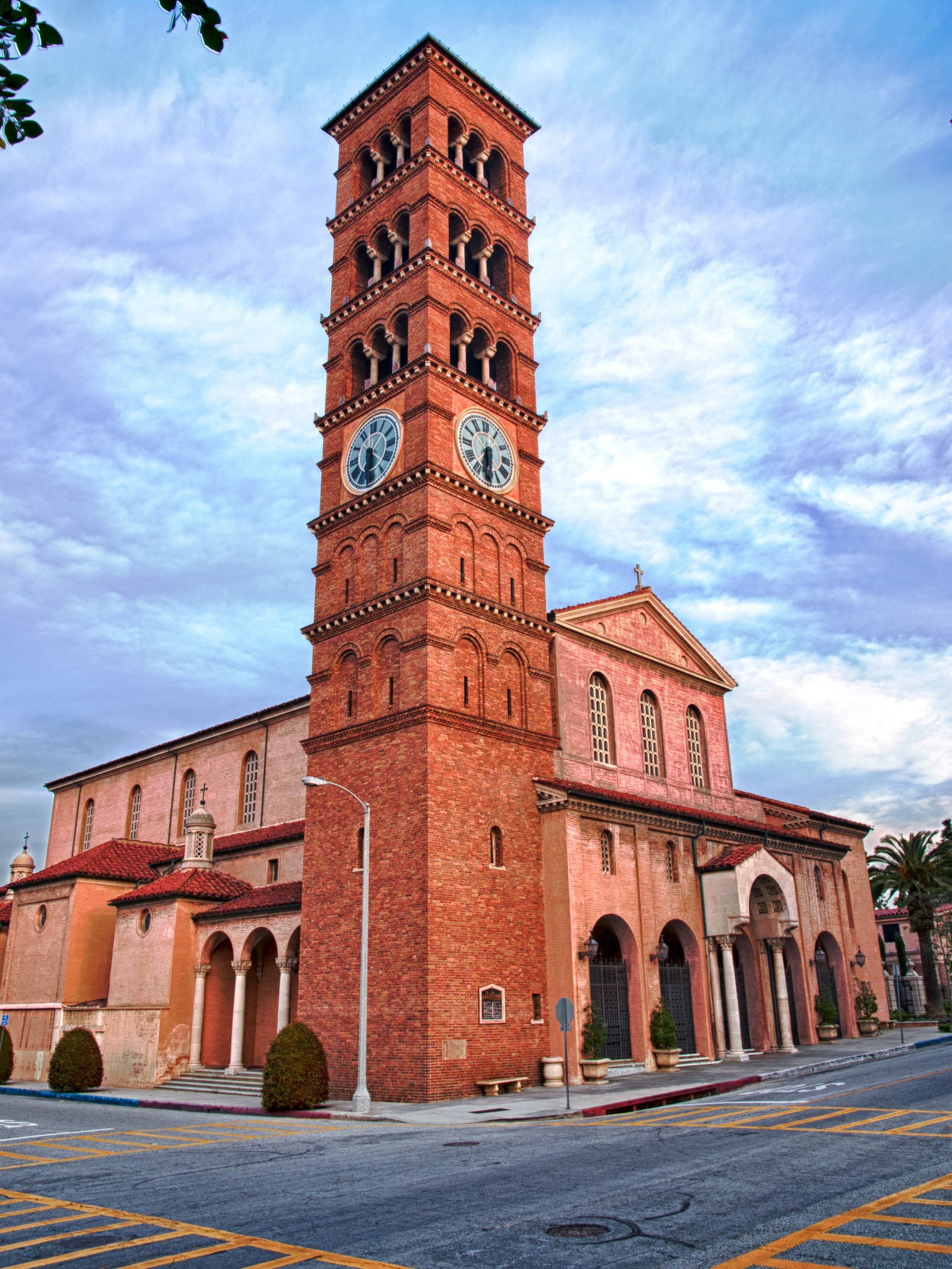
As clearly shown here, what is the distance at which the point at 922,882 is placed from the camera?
51.9 metres

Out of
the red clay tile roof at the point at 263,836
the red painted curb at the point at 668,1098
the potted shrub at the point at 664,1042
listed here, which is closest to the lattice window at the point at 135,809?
the red clay tile roof at the point at 263,836

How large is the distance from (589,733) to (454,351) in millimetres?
13910

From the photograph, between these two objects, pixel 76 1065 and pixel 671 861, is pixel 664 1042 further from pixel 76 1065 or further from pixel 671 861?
pixel 76 1065

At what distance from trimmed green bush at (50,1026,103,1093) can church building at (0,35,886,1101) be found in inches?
53.3

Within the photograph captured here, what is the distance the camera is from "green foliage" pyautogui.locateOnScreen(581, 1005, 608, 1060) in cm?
2591

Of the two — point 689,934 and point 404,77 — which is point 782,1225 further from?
point 404,77

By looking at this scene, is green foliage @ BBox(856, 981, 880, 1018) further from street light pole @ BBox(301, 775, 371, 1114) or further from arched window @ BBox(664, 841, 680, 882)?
street light pole @ BBox(301, 775, 371, 1114)

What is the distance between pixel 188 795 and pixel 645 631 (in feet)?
70.0

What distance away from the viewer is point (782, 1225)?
28.0 feet

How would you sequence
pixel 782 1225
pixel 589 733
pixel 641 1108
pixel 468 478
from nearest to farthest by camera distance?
1. pixel 782 1225
2. pixel 641 1108
3. pixel 468 478
4. pixel 589 733

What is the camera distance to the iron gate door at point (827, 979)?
3806cm

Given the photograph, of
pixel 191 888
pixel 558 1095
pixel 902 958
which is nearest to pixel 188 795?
pixel 191 888

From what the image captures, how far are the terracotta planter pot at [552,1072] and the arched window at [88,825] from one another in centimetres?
3103

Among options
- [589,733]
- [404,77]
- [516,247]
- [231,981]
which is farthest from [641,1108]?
[404,77]
